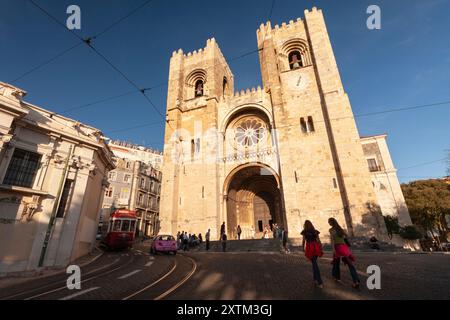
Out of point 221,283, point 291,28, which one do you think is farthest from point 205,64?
point 221,283

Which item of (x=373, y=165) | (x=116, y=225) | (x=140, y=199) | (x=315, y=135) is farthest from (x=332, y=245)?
(x=140, y=199)

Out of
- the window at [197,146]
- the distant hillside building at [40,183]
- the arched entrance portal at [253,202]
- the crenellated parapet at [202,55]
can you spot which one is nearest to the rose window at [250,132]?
the arched entrance portal at [253,202]

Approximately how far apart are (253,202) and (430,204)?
18.4 meters

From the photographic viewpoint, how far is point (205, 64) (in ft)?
91.1

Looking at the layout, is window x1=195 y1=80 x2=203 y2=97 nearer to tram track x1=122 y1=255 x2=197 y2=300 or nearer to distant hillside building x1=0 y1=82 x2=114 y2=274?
distant hillside building x1=0 y1=82 x2=114 y2=274

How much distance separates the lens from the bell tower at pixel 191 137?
21078mm

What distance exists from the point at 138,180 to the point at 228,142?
20.1 m

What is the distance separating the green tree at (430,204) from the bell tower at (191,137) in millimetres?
21706

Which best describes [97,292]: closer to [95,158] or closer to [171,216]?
[95,158]

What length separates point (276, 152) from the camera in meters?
20.7

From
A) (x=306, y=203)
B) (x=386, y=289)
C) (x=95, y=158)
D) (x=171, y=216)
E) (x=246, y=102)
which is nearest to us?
(x=386, y=289)

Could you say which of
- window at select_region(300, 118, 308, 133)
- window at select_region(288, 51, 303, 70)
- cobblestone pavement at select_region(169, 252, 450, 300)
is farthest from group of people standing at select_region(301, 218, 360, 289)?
window at select_region(288, 51, 303, 70)

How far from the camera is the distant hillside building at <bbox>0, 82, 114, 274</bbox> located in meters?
8.78

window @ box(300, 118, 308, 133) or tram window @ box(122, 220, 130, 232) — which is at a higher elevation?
→ window @ box(300, 118, 308, 133)
